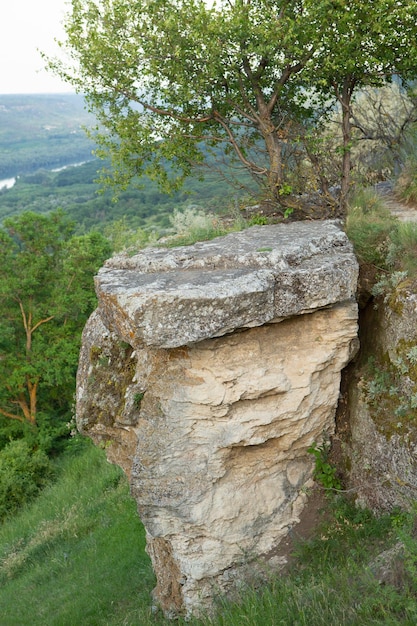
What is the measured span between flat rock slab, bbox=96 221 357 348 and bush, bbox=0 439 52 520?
42.6 ft

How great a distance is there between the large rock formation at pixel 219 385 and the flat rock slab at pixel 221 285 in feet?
0.05

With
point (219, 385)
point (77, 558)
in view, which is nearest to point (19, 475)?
point (77, 558)

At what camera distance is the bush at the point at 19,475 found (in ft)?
58.7

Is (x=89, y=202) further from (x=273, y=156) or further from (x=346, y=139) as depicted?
(x=346, y=139)

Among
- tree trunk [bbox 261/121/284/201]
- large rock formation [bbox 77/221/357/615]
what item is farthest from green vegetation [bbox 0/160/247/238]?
large rock formation [bbox 77/221/357/615]

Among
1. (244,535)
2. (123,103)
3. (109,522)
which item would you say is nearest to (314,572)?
(244,535)

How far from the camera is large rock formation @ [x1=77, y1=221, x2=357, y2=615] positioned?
6.34 meters

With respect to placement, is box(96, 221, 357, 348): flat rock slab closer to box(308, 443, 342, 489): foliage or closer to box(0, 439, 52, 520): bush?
box(308, 443, 342, 489): foliage

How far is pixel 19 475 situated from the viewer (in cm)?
1853

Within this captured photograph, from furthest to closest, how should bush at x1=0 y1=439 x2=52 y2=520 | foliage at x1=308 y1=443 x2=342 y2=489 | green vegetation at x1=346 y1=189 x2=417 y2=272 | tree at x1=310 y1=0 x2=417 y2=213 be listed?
1. bush at x1=0 y1=439 x2=52 y2=520
2. tree at x1=310 y1=0 x2=417 y2=213
3. foliage at x1=308 y1=443 x2=342 y2=489
4. green vegetation at x1=346 y1=189 x2=417 y2=272

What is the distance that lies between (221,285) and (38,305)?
697 inches

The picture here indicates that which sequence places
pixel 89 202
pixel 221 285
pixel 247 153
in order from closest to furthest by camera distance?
1. pixel 221 285
2. pixel 247 153
3. pixel 89 202

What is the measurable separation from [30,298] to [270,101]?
15158 millimetres


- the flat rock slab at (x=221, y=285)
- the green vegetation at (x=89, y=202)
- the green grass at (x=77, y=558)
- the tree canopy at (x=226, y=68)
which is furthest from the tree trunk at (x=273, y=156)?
the green vegetation at (x=89, y=202)
